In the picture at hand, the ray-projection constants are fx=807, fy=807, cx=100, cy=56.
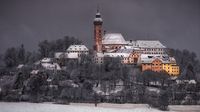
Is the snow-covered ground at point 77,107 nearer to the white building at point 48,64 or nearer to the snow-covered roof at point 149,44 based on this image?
the white building at point 48,64

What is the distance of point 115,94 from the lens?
23844 mm

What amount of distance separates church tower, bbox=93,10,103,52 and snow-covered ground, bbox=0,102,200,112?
526 cm

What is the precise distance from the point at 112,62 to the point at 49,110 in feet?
22.0

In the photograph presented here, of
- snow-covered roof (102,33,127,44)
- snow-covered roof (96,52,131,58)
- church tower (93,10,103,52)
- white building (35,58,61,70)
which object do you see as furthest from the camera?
snow-covered roof (102,33,127,44)

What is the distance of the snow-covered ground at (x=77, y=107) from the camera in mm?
20422

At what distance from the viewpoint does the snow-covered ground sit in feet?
67.0

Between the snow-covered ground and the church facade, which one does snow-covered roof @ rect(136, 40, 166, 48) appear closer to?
the church facade

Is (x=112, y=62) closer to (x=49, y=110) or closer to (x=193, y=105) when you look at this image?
(x=193, y=105)

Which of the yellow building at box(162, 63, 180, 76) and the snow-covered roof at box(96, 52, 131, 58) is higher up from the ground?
the snow-covered roof at box(96, 52, 131, 58)

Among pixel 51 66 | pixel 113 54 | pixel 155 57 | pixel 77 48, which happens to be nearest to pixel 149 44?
pixel 155 57

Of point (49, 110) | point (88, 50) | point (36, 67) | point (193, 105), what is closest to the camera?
point (49, 110)

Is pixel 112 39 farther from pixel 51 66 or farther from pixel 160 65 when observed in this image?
pixel 51 66

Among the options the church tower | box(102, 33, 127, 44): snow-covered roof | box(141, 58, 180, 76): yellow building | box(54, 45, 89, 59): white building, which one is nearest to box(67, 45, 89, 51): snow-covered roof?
box(54, 45, 89, 59): white building

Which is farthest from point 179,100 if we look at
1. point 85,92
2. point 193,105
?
point 85,92
